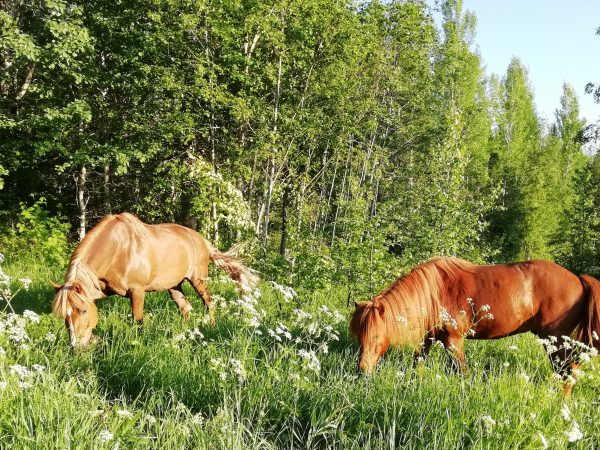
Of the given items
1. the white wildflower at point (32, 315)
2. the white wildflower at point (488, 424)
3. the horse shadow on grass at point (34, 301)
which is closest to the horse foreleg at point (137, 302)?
the horse shadow on grass at point (34, 301)

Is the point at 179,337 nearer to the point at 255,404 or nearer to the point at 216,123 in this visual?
the point at 255,404

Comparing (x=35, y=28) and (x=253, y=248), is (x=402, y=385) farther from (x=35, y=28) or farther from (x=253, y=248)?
(x=35, y=28)

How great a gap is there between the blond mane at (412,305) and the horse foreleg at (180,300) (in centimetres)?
294

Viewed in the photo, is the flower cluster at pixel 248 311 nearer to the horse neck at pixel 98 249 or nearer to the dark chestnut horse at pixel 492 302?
the dark chestnut horse at pixel 492 302

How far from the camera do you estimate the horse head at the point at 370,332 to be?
402 centimetres

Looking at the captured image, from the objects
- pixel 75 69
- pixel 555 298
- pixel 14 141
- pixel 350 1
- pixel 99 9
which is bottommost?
pixel 555 298

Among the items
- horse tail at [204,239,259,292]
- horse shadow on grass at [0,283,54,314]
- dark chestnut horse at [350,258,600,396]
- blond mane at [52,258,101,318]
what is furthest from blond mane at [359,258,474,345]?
horse shadow on grass at [0,283,54,314]

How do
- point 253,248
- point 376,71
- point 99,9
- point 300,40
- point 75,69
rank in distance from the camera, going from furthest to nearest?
point 376,71 → point 300,40 → point 99,9 → point 75,69 → point 253,248

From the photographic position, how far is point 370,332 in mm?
4082

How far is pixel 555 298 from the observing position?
4.80m

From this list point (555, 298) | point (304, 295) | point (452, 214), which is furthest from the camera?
point (452, 214)

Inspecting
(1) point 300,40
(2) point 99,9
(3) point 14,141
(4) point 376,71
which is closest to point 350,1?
(1) point 300,40

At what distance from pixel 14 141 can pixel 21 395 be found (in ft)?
36.7

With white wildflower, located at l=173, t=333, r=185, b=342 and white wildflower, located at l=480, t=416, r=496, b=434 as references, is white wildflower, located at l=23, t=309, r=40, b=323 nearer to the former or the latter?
white wildflower, located at l=173, t=333, r=185, b=342
